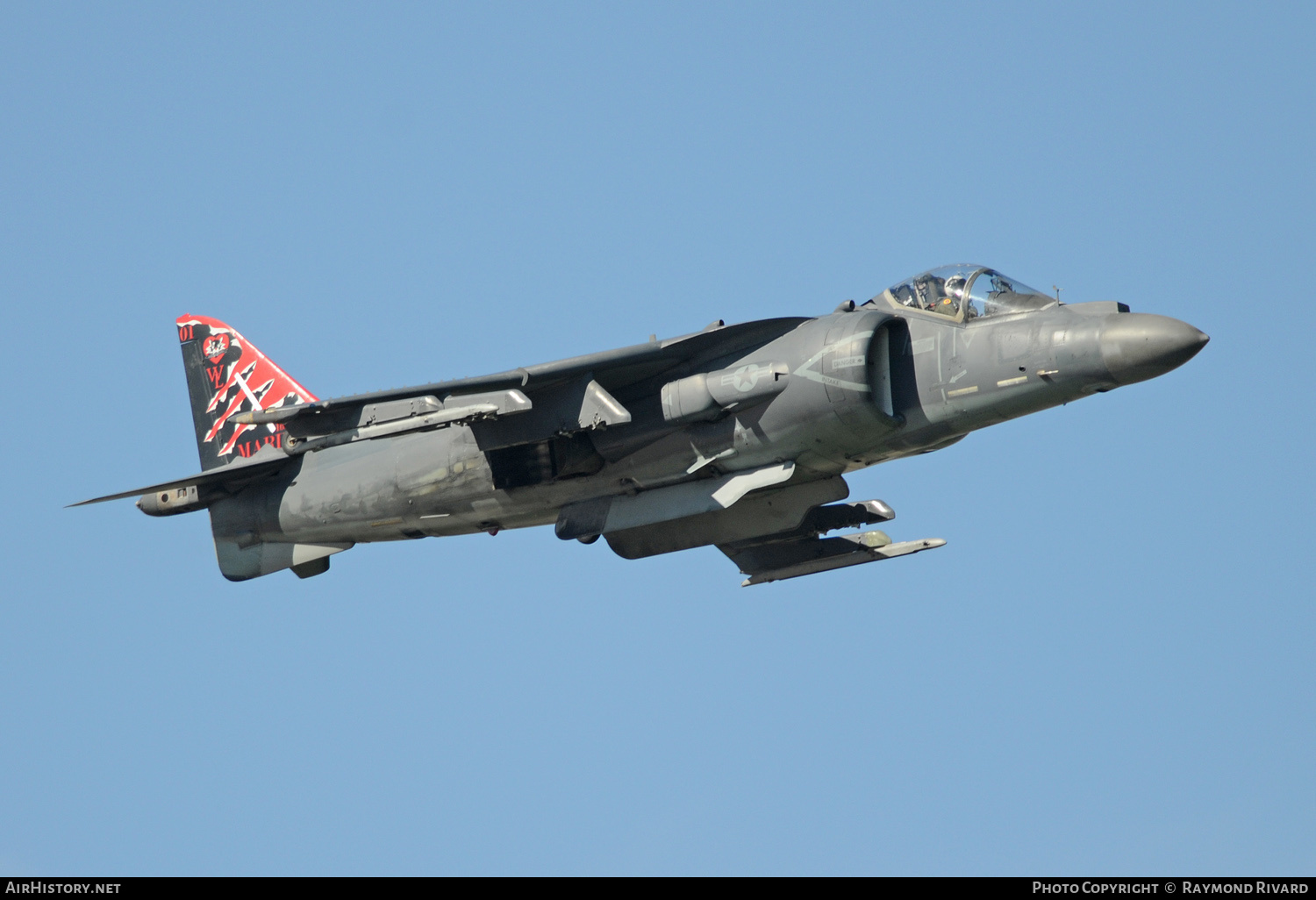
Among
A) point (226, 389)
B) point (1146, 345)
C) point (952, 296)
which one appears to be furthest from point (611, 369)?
point (226, 389)

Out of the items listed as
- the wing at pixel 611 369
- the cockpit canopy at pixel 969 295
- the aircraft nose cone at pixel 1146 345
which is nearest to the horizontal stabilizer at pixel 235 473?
the wing at pixel 611 369

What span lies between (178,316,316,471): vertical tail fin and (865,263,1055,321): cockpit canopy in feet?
28.5

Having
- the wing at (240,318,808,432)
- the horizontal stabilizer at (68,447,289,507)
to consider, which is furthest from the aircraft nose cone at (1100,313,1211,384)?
the horizontal stabilizer at (68,447,289,507)

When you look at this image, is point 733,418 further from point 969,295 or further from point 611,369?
point 969,295

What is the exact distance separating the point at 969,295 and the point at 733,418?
271 centimetres

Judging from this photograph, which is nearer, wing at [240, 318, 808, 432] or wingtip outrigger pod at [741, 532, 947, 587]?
wing at [240, 318, 808, 432]

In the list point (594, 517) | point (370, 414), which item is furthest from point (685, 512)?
point (370, 414)

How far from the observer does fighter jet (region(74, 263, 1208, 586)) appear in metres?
15.7

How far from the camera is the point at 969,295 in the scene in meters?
→ 16.1

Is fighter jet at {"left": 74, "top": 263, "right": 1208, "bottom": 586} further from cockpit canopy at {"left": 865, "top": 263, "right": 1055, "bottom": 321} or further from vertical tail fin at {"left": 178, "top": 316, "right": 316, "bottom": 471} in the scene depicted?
vertical tail fin at {"left": 178, "top": 316, "right": 316, "bottom": 471}

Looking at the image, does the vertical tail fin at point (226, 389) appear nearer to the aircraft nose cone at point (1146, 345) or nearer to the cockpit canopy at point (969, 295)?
the cockpit canopy at point (969, 295)

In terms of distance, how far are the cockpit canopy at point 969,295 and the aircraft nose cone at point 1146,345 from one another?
3.04 feet

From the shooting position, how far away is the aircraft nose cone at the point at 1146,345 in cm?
1504
